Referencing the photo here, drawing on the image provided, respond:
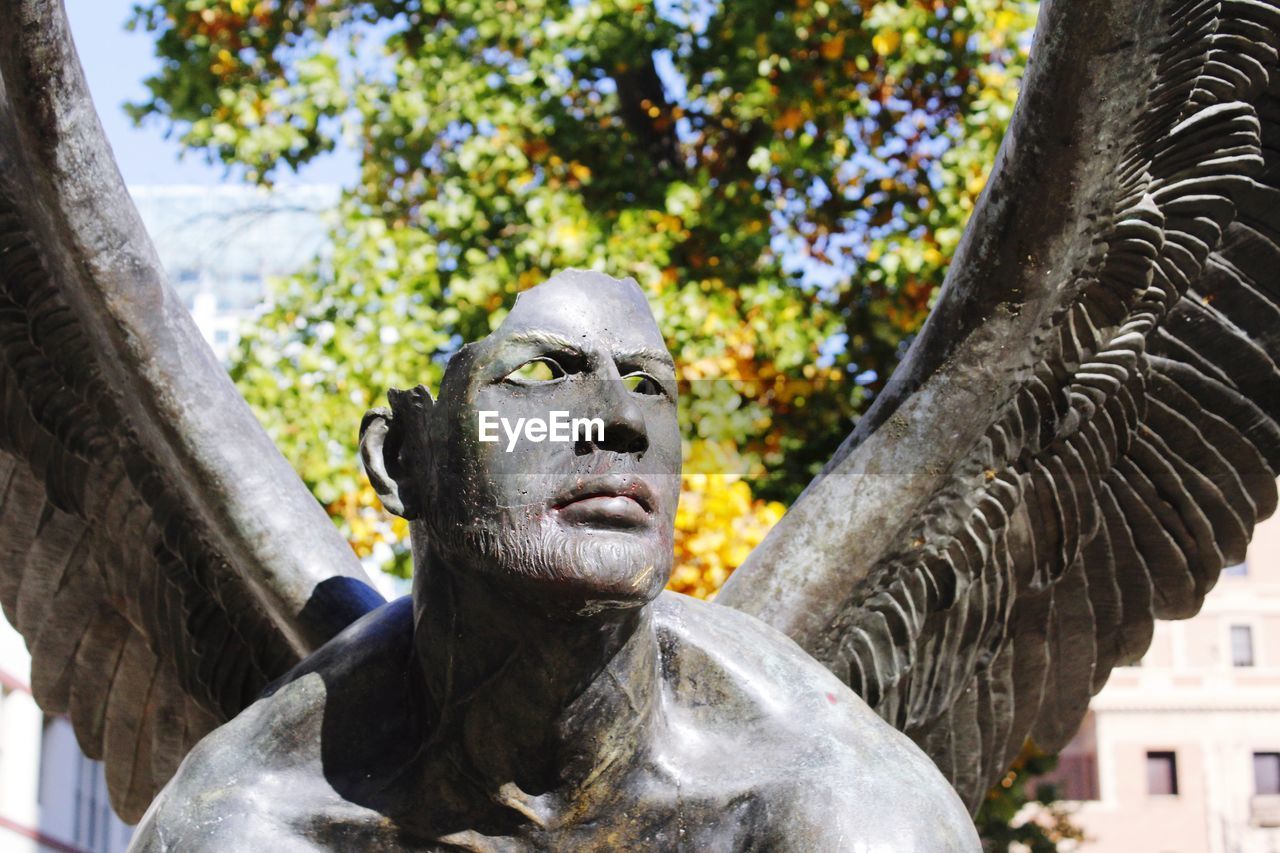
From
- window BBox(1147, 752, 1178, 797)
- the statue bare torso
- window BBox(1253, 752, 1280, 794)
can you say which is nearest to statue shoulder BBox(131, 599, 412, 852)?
the statue bare torso

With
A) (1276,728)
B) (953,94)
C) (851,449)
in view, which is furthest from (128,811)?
(1276,728)

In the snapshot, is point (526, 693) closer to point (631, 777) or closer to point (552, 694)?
point (552, 694)

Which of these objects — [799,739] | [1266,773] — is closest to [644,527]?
[799,739]

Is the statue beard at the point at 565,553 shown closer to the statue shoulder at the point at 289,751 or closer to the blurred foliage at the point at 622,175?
the statue shoulder at the point at 289,751

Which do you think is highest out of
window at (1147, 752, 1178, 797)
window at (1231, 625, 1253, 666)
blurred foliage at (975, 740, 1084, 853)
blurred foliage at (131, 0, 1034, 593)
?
blurred foliage at (131, 0, 1034, 593)

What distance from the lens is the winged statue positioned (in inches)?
111

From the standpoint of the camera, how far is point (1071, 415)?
12.3 feet

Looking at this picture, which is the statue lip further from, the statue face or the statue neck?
the statue neck

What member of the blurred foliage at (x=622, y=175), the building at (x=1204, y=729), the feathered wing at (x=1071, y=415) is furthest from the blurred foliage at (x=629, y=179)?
the building at (x=1204, y=729)

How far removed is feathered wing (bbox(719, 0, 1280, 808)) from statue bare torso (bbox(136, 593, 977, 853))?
65 cm

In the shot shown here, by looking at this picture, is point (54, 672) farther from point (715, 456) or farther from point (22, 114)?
point (715, 456)

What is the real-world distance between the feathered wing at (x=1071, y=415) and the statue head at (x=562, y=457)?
0.94m

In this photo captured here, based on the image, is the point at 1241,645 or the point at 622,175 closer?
the point at 622,175

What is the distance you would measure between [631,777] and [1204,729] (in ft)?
87.8
